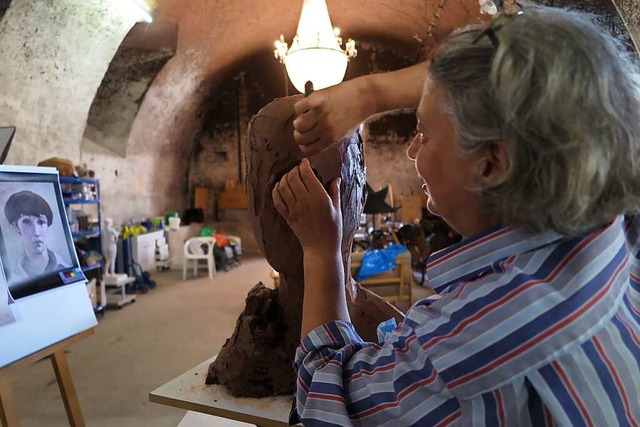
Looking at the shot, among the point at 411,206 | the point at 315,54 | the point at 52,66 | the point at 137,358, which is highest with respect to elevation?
the point at 52,66

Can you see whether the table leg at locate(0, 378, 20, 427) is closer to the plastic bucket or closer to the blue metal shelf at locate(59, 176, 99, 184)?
the blue metal shelf at locate(59, 176, 99, 184)

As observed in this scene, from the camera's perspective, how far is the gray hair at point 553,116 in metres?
0.51

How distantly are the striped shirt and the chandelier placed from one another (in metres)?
2.93

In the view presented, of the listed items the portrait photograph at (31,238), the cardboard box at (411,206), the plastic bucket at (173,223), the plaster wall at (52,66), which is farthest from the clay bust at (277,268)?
the cardboard box at (411,206)

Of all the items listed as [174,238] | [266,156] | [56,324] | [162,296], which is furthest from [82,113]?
[266,156]

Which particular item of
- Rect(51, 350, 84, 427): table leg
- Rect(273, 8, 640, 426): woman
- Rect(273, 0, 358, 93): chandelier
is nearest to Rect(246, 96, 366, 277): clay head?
Rect(273, 8, 640, 426): woman

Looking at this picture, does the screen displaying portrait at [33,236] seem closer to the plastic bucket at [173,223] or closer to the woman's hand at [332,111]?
the woman's hand at [332,111]

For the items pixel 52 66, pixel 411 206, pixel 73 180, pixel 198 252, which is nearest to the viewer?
pixel 73 180

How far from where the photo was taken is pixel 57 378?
73.7 inches

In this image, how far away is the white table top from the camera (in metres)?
1.21

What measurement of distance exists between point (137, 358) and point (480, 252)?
3274mm

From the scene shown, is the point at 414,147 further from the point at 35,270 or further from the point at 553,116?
the point at 35,270

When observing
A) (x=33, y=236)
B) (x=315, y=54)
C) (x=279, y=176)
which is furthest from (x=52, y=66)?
(x=279, y=176)

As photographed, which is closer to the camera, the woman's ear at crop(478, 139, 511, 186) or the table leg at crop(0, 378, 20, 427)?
the woman's ear at crop(478, 139, 511, 186)
